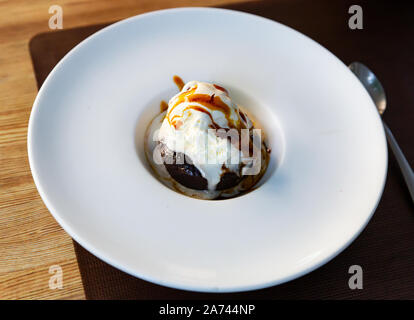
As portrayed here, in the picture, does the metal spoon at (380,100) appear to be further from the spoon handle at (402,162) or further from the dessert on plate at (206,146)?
the dessert on plate at (206,146)

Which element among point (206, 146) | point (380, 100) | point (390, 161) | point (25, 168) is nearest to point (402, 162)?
point (390, 161)

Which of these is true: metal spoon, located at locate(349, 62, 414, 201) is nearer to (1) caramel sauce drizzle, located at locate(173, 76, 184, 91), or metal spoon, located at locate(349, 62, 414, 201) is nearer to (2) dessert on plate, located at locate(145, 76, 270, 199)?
(2) dessert on plate, located at locate(145, 76, 270, 199)

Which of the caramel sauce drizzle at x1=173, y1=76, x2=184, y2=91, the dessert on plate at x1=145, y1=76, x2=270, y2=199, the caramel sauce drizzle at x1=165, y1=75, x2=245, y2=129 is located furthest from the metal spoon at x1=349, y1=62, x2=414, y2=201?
the caramel sauce drizzle at x1=173, y1=76, x2=184, y2=91

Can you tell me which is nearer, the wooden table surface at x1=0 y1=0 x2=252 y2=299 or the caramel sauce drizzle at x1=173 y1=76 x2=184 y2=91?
the wooden table surface at x1=0 y1=0 x2=252 y2=299

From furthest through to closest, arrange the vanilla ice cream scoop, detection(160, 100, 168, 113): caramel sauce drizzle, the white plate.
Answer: detection(160, 100, 168, 113): caramel sauce drizzle < the vanilla ice cream scoop < the white plate

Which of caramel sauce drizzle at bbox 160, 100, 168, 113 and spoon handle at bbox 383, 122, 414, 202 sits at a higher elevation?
caramel sauce drizzle at bbox 160, 100, 168, 113
